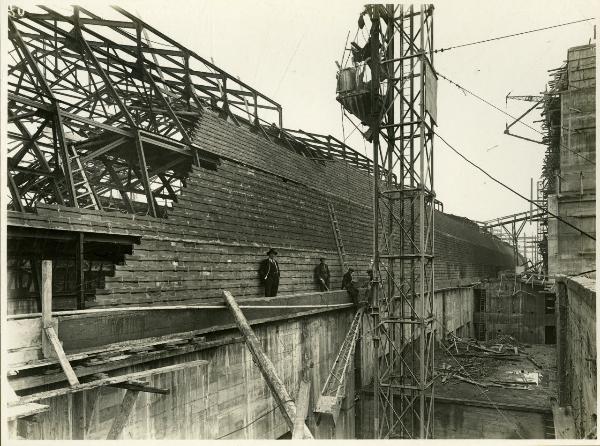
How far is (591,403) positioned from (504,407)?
8.06 m

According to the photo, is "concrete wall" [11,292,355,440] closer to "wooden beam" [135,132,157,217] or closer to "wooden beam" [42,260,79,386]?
"wooden beam" [42,260,79,386]

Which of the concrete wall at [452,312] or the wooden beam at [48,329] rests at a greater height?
the wooden beam at [48,329]

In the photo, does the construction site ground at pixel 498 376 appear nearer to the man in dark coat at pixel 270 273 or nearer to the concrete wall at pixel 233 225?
the concrete wall at pixel 233 225

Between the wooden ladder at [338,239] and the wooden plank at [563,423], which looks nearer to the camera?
the wooden plank at [563,423]

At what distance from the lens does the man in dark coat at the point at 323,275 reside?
53.1 ft

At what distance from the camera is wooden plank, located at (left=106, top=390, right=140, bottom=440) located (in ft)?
20.1

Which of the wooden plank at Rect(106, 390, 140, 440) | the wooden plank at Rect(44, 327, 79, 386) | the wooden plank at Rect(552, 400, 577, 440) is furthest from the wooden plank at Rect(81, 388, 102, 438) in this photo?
the wooden plank at Rect(552, 400, 577, 440)

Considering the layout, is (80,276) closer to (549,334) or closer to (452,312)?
(452,312)

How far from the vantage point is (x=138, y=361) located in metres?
7.66

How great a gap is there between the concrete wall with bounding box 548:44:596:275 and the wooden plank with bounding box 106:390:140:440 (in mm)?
22812

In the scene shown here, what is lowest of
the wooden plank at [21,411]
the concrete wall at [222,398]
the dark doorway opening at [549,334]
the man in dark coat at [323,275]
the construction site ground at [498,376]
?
the dark doorway opening at [549,334]

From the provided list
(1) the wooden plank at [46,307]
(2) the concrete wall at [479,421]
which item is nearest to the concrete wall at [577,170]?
(2) the concrete wall at [479,421]

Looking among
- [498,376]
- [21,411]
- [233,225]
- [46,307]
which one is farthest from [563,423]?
[21,411]

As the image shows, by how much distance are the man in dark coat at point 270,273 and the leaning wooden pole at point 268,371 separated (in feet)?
9.86
